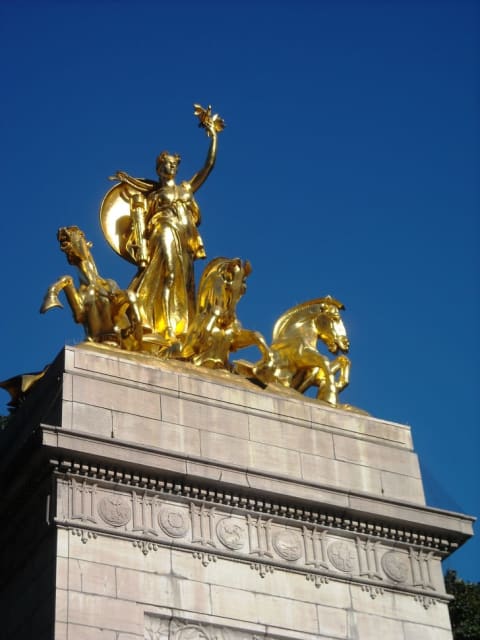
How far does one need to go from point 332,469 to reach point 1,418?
52.6 ft

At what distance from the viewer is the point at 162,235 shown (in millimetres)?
28453

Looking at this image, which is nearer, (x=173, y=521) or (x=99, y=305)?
(x=173, y=521)

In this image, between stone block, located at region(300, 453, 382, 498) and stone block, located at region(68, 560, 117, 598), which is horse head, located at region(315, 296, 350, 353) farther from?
stone block, located at region(68, 560, 117, 598)

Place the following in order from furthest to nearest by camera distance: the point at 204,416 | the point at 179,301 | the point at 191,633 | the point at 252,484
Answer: the point at 179,301 < the point at 204,416 < the point at 252,484 < the point at 191,633

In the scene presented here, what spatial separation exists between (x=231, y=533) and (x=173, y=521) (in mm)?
983

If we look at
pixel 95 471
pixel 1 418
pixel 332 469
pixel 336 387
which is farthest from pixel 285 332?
pixel 1 418

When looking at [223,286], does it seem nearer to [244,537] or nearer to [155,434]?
[155,434]

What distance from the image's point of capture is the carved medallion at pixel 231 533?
2427 centimetres

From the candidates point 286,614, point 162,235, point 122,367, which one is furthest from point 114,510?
point 162,235

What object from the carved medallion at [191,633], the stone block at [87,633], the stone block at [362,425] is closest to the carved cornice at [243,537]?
the carved medallion at [191,633]

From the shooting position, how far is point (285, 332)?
2856cm

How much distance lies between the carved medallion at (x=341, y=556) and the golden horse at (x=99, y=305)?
479 cm

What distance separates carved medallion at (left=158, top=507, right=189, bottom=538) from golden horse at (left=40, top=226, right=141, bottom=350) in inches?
142

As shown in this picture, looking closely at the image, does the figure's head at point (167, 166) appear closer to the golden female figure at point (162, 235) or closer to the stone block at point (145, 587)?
the golden female figure at point (162, 235)
